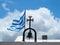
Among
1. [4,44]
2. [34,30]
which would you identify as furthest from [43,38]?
[4,44]

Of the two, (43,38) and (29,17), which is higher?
(29,17)

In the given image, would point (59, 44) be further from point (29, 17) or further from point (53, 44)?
point (29, 17)

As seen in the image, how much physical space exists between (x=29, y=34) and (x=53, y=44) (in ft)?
10.4

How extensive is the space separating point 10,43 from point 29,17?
4881 millimetres

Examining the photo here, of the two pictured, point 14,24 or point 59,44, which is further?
point 14,24

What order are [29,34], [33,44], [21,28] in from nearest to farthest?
[33,44] < [29,34] < [21,28]

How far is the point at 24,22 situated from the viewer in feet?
82.7

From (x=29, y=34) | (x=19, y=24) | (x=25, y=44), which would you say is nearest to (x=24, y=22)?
(x=19, y=24)

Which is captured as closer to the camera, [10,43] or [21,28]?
[10,43]

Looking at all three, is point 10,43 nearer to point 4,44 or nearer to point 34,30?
point 4,44

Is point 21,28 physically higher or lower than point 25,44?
higher

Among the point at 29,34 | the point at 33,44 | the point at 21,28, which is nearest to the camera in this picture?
the point at 33,44

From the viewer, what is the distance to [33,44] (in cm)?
2155

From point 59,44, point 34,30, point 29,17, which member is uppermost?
point 29,17
